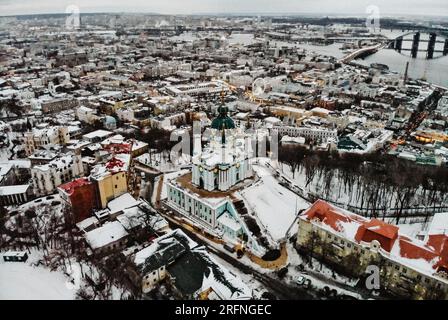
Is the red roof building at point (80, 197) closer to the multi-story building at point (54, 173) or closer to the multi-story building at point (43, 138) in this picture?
the multi-story building at point (54, 173)

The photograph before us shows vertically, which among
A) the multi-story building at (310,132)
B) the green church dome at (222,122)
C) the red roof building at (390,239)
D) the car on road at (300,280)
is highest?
the green church dome at (222,122)

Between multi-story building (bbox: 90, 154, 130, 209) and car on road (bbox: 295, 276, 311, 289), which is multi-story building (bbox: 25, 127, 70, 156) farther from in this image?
car on road (bbox: 295, 276, 311, 289)

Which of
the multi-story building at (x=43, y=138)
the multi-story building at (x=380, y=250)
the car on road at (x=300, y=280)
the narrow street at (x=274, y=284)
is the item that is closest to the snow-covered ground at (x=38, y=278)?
the narrow street at (x=274, y=284)

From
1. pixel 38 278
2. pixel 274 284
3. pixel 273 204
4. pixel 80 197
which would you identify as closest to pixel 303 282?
pixel 274 284

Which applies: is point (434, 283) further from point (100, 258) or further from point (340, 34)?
point (340, 34)

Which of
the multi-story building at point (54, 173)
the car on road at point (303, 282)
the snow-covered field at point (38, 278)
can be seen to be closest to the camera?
the snow-covered field at point (38, 278)

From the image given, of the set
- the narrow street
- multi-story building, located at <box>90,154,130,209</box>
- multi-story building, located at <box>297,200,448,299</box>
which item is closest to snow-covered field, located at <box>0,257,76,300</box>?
multi-story building, located at <box>90,154,130,209</box>

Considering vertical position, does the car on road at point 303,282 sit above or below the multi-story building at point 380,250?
below
